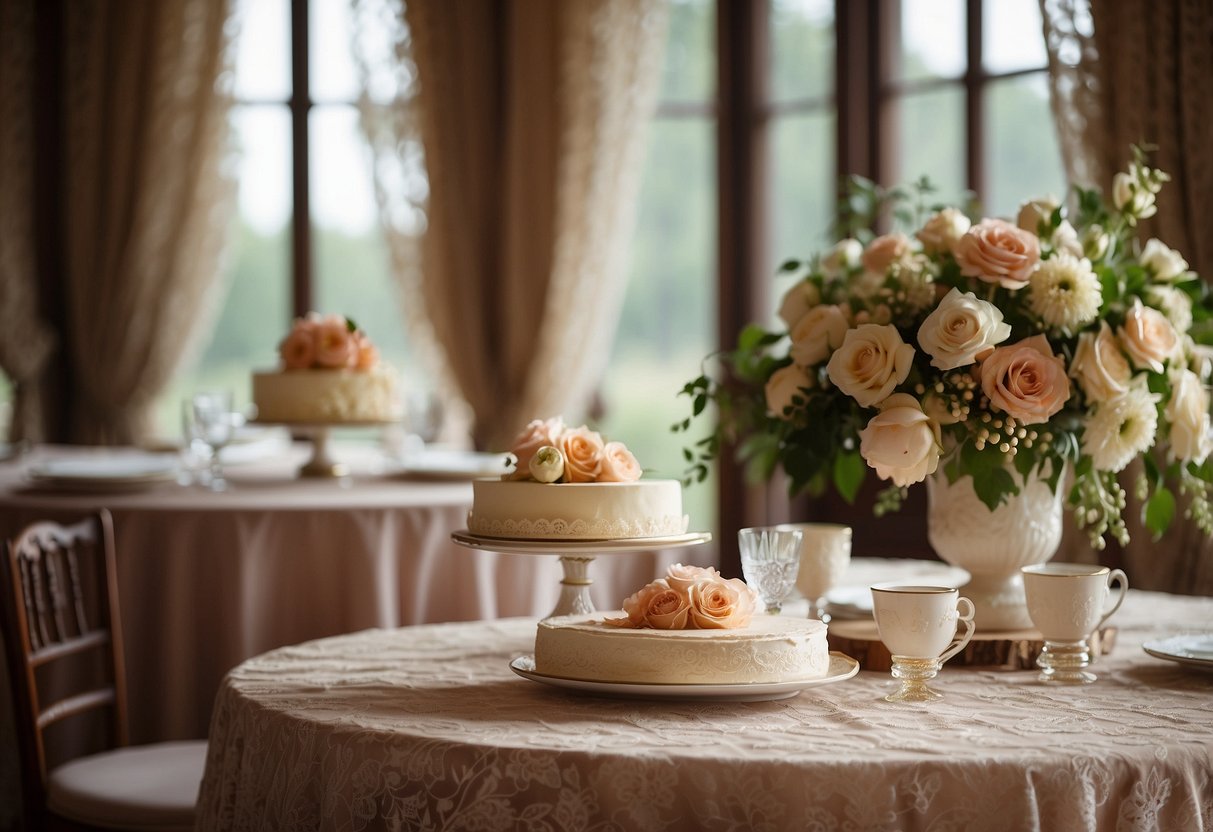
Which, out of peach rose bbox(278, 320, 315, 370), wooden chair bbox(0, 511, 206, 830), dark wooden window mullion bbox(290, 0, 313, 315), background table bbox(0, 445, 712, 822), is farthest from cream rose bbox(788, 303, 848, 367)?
dark wooden window mullion bbox(290, 0, 313, 315)

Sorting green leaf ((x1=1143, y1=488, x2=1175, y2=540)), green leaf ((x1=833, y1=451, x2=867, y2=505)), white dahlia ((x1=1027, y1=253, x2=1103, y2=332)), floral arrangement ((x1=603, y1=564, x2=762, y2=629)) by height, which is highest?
white dahlia ((x1=1027, y1=253, x2=1103, y2=332))

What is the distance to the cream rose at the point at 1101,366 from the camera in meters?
1.81

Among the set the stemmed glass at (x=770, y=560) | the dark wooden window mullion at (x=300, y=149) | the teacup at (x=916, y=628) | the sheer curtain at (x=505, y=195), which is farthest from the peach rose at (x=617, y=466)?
the dark wooden window mullion at (x=300, y=149)

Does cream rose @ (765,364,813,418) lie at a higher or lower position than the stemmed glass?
higher

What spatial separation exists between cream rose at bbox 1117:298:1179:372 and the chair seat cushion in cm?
158

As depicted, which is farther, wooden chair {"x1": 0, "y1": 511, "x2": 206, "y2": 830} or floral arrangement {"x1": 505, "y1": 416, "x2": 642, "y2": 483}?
wooden chair {"x1": 0, "y1": 511, "x2": 206, "y2": 830}

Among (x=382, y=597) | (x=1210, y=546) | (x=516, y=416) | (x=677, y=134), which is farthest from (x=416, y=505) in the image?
(x=677, y=134)

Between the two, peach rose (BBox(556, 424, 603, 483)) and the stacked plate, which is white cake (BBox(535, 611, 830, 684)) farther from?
the stacked plate

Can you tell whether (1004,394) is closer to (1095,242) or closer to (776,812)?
(1095,242)

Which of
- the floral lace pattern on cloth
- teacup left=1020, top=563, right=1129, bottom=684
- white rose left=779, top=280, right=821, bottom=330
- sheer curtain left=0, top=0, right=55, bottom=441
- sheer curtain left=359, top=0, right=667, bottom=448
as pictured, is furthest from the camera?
sheer curtain left=0, top=0, right=55, bottom=441

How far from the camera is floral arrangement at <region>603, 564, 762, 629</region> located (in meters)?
Answer: 1.59

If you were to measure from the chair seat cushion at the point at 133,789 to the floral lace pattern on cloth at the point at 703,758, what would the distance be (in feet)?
1.94

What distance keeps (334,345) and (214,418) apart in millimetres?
418

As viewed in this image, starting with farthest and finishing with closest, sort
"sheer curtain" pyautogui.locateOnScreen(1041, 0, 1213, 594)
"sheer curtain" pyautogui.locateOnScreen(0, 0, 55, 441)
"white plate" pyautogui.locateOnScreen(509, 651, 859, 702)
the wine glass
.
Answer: "sheer curtain" pyautogui.locateOnScreen(0, 0, 55, 441)
"sheer curtain" pyautogui.locateOnScreen(1041, 0, 1213, 594)
the wine glass
"white plate" pyautogui.locateOnScreen(509, 651, 859, 702)
